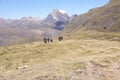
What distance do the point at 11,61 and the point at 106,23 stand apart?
117 metres

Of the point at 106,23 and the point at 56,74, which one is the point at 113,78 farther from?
the point at 106,23

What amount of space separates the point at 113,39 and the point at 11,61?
25.5 metres

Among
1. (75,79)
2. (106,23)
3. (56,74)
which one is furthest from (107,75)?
(106,23)

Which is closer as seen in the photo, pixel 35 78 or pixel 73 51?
pixel 35 78

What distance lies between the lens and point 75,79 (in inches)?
1131

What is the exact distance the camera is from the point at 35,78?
29.7 m

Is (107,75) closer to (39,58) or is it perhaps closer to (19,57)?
(39,58)

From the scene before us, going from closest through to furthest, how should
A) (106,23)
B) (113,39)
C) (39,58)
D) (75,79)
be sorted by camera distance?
(75,79), (39,58), (113,39), (106,23)

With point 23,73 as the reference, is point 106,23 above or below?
above

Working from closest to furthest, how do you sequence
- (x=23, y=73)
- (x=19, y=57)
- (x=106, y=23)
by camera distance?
1. (x=23, y=73)
2. (x=19, y=57)
3. (x=106, y=23)

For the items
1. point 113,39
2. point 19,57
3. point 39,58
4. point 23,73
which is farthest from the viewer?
point 113,39

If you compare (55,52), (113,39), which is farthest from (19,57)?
(113,39)

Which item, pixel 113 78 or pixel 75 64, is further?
pixel 75 64

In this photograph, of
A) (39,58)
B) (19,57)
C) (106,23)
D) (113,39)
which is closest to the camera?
(39,58)
